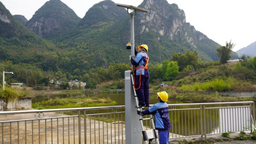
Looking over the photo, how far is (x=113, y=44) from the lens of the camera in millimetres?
118688

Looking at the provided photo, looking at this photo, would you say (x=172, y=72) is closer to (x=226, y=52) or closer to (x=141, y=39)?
(x=226, y=52)

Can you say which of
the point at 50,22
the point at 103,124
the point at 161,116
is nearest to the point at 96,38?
the point at 50,22

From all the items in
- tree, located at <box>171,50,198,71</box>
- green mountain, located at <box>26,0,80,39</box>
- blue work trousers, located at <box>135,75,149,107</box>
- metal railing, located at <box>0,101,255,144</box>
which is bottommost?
metal railing, located at <box>0,101,255,144</box>

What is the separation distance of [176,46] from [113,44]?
40.0 metres

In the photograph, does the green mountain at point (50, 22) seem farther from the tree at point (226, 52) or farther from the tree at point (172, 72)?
the tree at point (226, 52)

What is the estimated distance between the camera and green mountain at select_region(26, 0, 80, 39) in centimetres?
17600

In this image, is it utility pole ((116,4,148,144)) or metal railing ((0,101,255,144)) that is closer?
metal railing ((0,101,255,144))

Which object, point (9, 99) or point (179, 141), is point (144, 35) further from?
point (179, 141)

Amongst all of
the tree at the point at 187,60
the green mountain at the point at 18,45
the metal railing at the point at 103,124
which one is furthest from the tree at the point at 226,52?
the green mountain at the point at 18,45

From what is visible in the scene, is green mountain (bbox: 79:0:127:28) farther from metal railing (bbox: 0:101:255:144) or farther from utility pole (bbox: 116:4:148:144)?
utility pole (bbox: 116:4:148:144)

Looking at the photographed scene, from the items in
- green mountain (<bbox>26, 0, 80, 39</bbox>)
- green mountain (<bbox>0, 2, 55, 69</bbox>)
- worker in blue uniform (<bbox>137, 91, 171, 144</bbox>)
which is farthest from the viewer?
green mountain (<bbox>26, 0, 80, 39</bbox>)

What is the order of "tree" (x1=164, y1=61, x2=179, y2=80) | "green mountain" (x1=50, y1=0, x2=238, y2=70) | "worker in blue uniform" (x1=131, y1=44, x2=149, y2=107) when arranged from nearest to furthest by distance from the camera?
"worker in blue uniform" (x1=131, y1=44, x2=149, y2=107) < "tree" (x1=164, y1=61, x2=179, y2=80) < "green mountain" (x1=50, y1=0, x2=238, y2=70)

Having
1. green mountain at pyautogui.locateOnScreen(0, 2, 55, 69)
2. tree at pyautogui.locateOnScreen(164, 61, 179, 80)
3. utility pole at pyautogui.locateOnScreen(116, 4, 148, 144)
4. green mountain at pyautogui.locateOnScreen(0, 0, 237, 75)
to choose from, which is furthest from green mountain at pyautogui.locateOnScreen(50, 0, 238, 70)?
utility pole at pyautogui.locateOnScreen(116, 4, 148, 144)

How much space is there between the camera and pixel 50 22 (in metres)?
181
